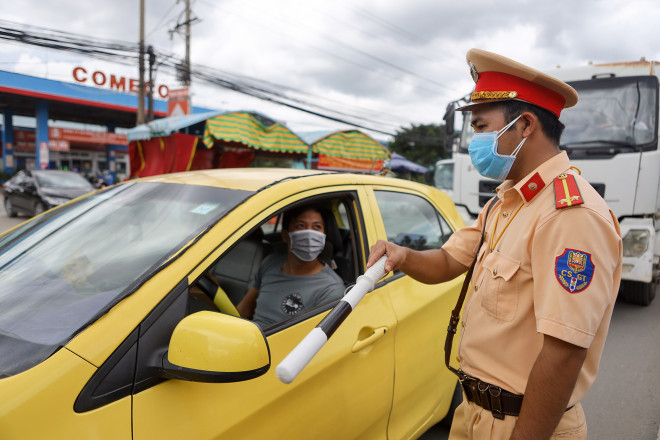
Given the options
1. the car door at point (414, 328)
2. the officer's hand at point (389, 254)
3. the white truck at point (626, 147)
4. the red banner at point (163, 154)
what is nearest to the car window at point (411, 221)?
the car door at point (414, 328)

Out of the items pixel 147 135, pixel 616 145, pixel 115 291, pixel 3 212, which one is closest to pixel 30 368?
pixel 115 291

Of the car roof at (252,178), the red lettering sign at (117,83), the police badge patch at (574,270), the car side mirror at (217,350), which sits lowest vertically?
the car side mirror at (217,350)

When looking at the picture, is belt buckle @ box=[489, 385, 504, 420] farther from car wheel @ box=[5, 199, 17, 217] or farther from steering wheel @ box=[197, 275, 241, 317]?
car wheel @ box=[5, 199, 17, 217]

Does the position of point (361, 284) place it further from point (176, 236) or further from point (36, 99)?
point (36, 99)

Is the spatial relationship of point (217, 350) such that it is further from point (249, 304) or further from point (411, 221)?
point (411, 221)

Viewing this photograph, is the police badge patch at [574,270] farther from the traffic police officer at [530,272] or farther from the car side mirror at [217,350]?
the car side mirror at [217,350]

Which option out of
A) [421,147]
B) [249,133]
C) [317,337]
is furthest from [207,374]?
[421,147]

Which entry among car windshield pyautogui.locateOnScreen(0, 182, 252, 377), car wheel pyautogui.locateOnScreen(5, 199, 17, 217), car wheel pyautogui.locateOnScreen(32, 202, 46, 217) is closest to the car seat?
car windshield pyautogui.locateOnScreen(0, 182, 252, 377)

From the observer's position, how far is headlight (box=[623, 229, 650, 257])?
4.78 m

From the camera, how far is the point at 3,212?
1570 centimetres

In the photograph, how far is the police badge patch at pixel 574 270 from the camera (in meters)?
1.07

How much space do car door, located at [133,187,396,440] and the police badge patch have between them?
0.87 metres

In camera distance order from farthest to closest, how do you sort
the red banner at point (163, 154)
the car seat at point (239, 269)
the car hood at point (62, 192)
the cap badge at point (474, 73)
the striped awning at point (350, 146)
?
the striped awning at point (350, 146) → the car hood at point (62, 192) → the red banner at point (163, 154) → the car seat at point (239, 269) → the cap badge at point (474, 73)

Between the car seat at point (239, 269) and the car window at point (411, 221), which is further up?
the car window at point (411, 221)
